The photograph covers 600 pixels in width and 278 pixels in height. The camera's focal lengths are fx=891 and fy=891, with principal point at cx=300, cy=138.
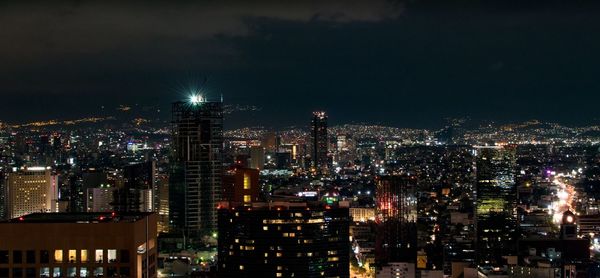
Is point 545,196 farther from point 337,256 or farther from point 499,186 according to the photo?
point 337,256

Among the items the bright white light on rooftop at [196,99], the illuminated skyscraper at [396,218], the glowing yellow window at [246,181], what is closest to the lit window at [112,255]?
the illuminated skyscraper at [396,218]

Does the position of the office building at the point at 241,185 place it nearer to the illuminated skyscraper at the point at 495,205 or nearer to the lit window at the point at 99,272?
the illuminated skyscraper at the point at 495,205

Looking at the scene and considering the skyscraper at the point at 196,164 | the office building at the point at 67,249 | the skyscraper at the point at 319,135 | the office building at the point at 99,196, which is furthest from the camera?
the skyscraper at the point at 319,135

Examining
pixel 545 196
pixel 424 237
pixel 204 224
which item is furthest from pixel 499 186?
pixel 204 224

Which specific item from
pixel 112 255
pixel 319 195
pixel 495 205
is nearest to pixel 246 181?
pixel 319 195

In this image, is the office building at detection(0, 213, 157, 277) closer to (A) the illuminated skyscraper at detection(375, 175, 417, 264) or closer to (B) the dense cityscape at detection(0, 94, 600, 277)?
(B) the dense cityscape at detection(0, 94, 600, 277)

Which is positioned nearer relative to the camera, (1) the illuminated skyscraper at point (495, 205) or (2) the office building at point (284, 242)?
(2) the office building at point (284, 242)

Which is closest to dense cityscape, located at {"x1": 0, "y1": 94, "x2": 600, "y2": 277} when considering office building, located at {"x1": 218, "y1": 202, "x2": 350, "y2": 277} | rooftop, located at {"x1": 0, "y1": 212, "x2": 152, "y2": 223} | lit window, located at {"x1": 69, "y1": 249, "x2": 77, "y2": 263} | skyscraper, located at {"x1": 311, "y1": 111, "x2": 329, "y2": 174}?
office building, located at {"x1": 218, "y1": 202, "x2": 350, "y2": 277}
